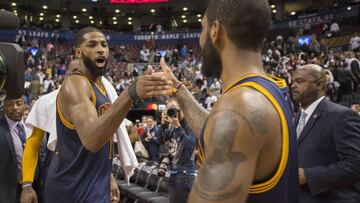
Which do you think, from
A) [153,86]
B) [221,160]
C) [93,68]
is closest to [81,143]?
[93,68]

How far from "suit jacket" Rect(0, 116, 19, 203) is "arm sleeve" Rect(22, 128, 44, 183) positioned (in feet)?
1.51

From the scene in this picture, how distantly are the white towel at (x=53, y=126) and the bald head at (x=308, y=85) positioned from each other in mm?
1361

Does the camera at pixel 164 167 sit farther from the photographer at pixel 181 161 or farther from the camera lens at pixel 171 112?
the camera lens at pixel 171 112

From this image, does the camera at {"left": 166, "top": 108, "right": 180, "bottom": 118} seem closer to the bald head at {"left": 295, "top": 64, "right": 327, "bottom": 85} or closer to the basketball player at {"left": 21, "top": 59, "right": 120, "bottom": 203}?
the basketball player at {"left": 21, "top": 59, "right": 120, "bottom": 203}

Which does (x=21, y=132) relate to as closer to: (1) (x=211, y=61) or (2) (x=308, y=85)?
(2) (x=308, y=85)

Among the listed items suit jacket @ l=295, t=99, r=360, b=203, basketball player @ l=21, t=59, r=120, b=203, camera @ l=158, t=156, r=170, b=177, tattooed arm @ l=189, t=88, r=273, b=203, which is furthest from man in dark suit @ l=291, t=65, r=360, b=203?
camera @ l=158, t=156, r=170, b=177

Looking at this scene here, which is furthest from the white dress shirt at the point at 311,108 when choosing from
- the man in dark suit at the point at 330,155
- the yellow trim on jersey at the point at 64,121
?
the yellow trim on jersey at the point at 64,121

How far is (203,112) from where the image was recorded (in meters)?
2.50

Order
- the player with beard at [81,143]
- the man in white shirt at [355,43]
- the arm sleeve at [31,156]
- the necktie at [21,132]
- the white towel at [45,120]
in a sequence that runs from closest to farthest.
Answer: the player with beard at [81,143] < the arm sleeve at [31,156] < the white towel at [45,120] < the necktie at [21,132] < the man in white shirt at [355,43]

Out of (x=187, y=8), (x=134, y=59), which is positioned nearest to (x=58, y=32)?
(x=134, y=59)

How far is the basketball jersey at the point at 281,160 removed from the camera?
1484 mm

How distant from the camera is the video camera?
65.8 inches

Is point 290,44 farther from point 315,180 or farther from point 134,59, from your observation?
point 315,180

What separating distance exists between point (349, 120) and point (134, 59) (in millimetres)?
27844
